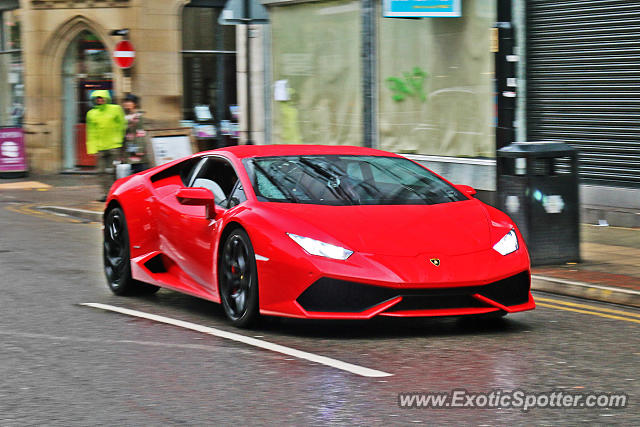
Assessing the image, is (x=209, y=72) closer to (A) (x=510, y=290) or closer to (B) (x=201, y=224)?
(B) (x=201, y=224)

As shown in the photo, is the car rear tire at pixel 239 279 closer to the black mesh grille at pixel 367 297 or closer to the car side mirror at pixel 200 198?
the car side mirror at pixel 200 198

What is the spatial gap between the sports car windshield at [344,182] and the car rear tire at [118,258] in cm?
174

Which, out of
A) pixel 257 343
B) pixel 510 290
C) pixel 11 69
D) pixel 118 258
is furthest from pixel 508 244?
pixel 11 69

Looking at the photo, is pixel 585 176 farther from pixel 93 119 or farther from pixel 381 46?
pixel 93 119

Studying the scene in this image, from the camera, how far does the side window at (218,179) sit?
8.32 meters

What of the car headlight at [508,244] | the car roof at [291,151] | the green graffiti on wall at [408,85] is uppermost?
the green graffiti on wall at [408,85]

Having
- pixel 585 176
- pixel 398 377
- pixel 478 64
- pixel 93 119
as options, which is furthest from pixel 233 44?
pixel 398 377

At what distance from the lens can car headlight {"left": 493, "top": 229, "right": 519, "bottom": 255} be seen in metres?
7.60

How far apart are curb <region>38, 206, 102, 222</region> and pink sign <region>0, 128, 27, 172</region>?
6.92 m

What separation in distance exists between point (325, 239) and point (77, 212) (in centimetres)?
1145

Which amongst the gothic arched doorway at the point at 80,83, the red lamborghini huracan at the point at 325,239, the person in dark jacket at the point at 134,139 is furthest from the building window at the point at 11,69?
the red lamborghini huracan at the point at 325,239

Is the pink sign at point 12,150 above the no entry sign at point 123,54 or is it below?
below

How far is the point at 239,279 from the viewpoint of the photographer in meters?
7.79

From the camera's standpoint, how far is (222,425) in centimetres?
530
